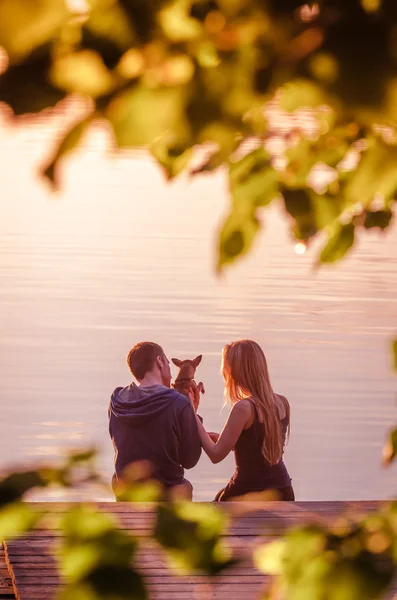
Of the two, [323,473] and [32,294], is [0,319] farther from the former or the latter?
[323,473]

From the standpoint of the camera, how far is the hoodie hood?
6129mm

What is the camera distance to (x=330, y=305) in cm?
2045

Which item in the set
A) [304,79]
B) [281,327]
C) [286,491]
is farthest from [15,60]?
[281,327]

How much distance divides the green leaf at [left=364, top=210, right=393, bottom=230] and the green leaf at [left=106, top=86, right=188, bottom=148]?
774 mm

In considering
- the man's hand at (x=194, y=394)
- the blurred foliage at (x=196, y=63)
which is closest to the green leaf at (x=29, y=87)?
the blurred foliage at (x=196, y=63)

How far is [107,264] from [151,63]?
2344 centimetres

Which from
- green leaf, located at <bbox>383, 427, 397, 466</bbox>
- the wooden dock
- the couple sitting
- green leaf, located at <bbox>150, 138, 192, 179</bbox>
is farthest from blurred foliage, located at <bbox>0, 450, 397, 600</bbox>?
the couple sitting

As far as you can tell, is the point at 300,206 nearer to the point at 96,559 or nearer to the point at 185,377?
the point at 96,559

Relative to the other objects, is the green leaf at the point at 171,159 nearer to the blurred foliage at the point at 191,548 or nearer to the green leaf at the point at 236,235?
the green leaf at the point at 236,235

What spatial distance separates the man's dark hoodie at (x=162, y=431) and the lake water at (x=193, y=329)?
85 cm

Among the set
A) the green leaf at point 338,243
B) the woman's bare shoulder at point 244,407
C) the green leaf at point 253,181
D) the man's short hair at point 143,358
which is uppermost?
the green leaf at point 253,181

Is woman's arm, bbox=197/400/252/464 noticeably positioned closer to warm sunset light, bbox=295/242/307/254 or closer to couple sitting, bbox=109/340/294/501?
couple sitting, bbox=109/340/294/501

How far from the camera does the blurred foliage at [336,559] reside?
986 millimetres

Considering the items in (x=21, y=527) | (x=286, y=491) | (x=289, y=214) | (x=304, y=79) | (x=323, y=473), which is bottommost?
(x=323, y=473)
